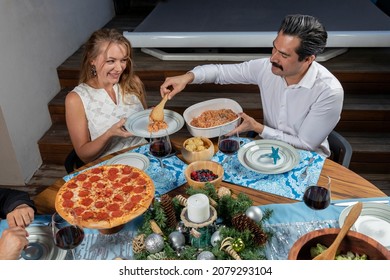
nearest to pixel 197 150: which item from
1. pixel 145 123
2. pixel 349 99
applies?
pixel 145 123

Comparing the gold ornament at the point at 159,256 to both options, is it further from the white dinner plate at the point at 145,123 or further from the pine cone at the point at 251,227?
the white dinner plate at the point at 145,123

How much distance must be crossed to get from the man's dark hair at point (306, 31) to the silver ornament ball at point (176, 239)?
1.05 m

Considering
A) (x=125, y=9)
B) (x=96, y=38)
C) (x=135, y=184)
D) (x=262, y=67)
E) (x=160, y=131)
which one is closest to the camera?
(x=135, y=184)

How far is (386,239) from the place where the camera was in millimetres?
1309

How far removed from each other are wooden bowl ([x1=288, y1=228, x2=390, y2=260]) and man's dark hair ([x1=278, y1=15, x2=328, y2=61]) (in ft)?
3.22

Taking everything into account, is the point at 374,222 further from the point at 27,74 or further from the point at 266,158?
the point at 27,74

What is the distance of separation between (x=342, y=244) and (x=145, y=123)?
3.67 feet

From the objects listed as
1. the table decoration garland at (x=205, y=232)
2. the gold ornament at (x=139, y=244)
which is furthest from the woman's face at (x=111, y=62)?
the gold ornament at (x=139, y=244)

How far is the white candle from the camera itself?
1.17m

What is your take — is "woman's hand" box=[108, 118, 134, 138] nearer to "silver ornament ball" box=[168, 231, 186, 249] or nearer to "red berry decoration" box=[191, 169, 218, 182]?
"red berry decoration" box=[191, 169, 218, 182]

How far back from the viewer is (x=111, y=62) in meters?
2.01

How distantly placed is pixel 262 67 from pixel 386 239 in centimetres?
119

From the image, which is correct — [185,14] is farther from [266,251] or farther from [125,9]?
[266,251]

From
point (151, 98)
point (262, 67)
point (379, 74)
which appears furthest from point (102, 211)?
point (379, 74)
